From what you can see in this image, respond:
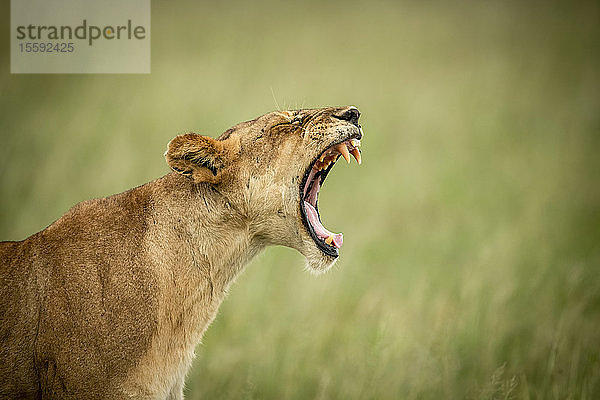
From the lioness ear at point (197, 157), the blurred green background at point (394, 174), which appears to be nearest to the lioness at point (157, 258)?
the lioness ear at point (197, 157)

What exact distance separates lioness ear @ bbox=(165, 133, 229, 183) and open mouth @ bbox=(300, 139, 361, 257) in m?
0.55

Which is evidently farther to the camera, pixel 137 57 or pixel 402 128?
pixel 137 57

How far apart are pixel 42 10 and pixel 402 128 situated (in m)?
6.38

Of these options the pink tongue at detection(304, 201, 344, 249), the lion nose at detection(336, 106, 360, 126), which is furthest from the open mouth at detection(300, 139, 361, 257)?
the lion nose at detection(336, 106, 360, 126)

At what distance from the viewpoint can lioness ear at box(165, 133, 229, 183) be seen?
4496 mm

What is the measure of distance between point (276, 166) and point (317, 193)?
42 centimetres

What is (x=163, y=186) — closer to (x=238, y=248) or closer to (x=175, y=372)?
(x=238, y=248)

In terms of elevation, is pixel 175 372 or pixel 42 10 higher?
pixel 42 10

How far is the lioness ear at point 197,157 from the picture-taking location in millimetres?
4496

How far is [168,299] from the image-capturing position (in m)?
4.51

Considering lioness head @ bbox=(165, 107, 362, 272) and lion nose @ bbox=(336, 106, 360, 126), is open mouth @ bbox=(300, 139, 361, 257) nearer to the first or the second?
lioness head @ bbox=(165, 107, 362, 272)

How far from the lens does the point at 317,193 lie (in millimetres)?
5047

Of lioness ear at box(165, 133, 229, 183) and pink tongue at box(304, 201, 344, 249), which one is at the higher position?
lioness ear at box(165, 133, 229, 183)

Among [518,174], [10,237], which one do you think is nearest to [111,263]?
[10,237]
